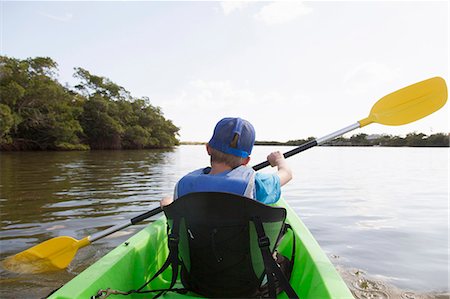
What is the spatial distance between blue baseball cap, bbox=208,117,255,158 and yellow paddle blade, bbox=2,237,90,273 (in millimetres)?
1739

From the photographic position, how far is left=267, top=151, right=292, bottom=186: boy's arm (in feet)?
6.01

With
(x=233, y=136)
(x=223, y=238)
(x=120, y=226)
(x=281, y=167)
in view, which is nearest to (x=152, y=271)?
(x=120, y=226)

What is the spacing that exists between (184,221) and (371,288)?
203 cm

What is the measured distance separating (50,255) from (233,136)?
6.81 ft

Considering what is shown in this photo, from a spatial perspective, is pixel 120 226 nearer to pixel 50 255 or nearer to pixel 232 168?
pixel 50 255

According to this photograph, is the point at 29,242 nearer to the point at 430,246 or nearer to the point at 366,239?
the point at 366,239

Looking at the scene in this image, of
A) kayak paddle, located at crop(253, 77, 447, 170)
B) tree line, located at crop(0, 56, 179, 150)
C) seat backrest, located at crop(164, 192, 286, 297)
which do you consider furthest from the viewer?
tree line, located at crop(0, 56, 179, 150)

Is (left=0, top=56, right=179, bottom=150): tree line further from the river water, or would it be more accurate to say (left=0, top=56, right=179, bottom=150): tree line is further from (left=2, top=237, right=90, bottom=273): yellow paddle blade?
(left=2, top=237, right=90, bottom=273): yellow paddle blade

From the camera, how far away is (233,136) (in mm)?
1538

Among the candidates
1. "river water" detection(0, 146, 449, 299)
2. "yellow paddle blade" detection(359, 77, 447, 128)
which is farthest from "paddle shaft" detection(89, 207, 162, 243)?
"yellow paddle blade" detection(359, 77, 447, 128)

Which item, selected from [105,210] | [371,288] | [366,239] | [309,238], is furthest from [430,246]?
[105,210]

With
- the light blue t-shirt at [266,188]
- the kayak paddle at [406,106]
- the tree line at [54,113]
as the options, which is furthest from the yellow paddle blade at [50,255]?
the tree line at [54,113]

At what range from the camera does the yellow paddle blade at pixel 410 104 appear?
3.12 meters

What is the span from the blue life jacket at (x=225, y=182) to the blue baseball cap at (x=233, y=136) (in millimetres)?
86
